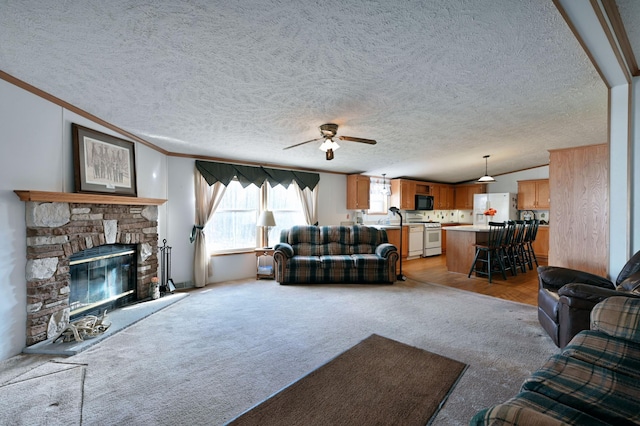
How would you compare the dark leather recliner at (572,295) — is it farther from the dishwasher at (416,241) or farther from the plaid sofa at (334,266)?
the dishwasher at (416,241)

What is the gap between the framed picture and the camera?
2.81 m

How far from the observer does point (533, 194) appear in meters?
7.52

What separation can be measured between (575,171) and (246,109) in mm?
4228

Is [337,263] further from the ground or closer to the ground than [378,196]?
closer to the ground

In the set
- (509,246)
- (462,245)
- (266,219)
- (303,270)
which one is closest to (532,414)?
(303,270)

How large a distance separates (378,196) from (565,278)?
4.94 m

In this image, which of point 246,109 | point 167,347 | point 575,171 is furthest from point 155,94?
point 575,171

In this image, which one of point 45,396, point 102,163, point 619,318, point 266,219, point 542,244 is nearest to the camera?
point 619,318

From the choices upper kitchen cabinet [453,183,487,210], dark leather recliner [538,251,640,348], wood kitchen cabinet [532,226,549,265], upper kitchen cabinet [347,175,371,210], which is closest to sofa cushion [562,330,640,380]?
dark leather recliner [538,251,640,348]

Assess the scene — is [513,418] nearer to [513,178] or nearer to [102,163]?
[102,163]

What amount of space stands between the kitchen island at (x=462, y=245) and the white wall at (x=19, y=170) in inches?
236

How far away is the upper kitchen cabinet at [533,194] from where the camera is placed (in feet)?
24.0

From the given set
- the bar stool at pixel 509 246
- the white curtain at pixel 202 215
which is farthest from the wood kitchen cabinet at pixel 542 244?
the white curtain at pixel 202 215

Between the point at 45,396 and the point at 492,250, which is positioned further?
the point at 492,250
